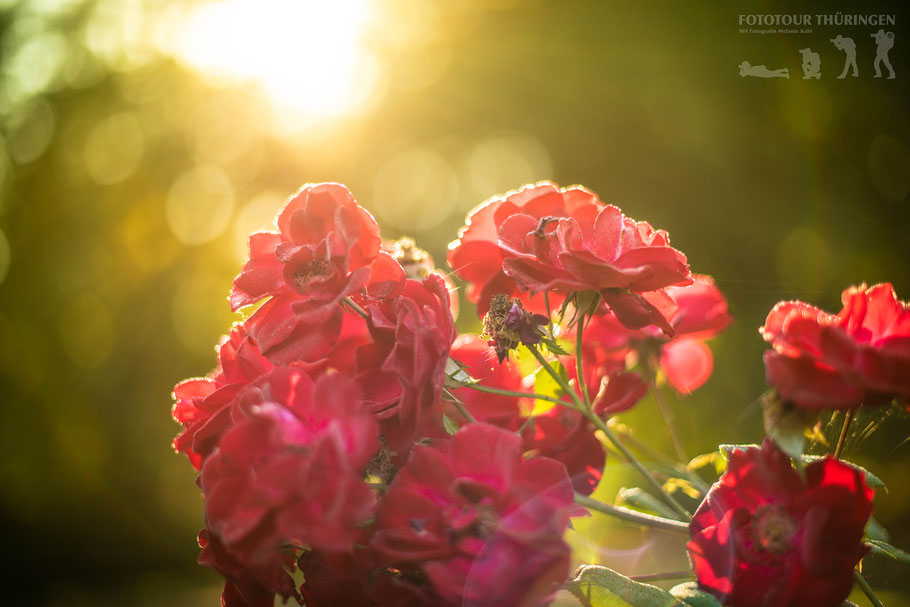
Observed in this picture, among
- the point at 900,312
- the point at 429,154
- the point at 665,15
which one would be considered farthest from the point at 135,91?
Answer: the point at 900,312

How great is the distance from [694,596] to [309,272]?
0.39m

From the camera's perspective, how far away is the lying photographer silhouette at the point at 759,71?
209 centimetres

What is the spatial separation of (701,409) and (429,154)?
4.10 meters

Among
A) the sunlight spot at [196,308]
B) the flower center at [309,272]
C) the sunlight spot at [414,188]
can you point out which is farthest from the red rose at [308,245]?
the sunlight spot at [196,308]

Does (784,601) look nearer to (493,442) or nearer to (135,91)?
(493,442)

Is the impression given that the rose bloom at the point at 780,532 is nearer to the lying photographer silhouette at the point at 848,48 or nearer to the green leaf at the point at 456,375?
the green leaf at the point at 456,375

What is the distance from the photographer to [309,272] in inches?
21.6

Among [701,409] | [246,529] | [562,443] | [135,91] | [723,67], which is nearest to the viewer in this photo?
[246,529]

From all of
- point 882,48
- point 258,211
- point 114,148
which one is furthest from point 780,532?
point 114,148

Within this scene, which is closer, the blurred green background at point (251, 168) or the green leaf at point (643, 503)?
the green leaf at point (643, 503)

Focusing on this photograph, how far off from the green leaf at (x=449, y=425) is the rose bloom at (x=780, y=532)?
0.67ft

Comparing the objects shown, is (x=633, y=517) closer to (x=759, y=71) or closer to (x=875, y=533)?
(x=875, y=533)

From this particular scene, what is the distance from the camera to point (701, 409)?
41.1 inches

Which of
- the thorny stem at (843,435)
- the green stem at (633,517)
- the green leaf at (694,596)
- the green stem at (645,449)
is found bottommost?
the green stem at (645,449)
